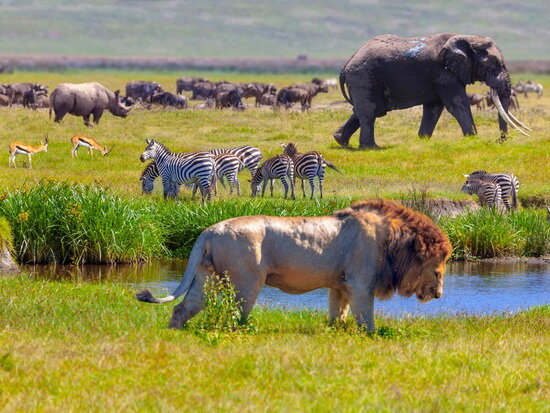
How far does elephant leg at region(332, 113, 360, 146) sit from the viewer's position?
37.4 metres

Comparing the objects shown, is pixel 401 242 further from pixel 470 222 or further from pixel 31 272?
pixel 470 222

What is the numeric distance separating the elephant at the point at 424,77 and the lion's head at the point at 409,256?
938 inches

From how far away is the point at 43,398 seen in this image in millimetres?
8258

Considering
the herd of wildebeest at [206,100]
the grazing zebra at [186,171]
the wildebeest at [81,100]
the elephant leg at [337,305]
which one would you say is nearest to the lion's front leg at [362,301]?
the elephant leg at [337,305]

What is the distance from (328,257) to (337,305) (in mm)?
750

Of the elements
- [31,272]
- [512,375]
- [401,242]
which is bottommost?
[31,272]

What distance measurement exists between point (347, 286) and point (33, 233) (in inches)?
362

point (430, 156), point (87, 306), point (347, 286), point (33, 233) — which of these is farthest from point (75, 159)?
point (347, 286)

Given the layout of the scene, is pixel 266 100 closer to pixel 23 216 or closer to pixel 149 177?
pixel 149 177

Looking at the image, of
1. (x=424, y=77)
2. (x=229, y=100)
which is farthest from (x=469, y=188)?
(x=229, y=100)

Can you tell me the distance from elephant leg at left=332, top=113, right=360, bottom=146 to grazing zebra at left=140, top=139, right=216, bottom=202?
1333 centimetres


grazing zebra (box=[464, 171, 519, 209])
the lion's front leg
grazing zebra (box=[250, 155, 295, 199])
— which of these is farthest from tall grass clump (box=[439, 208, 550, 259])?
the lion's front leg

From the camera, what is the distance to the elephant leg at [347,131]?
37.4m

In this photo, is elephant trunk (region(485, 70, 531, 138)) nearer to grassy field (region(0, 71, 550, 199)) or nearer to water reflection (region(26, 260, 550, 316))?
grassy field (region(0, 71, 550, 199))
